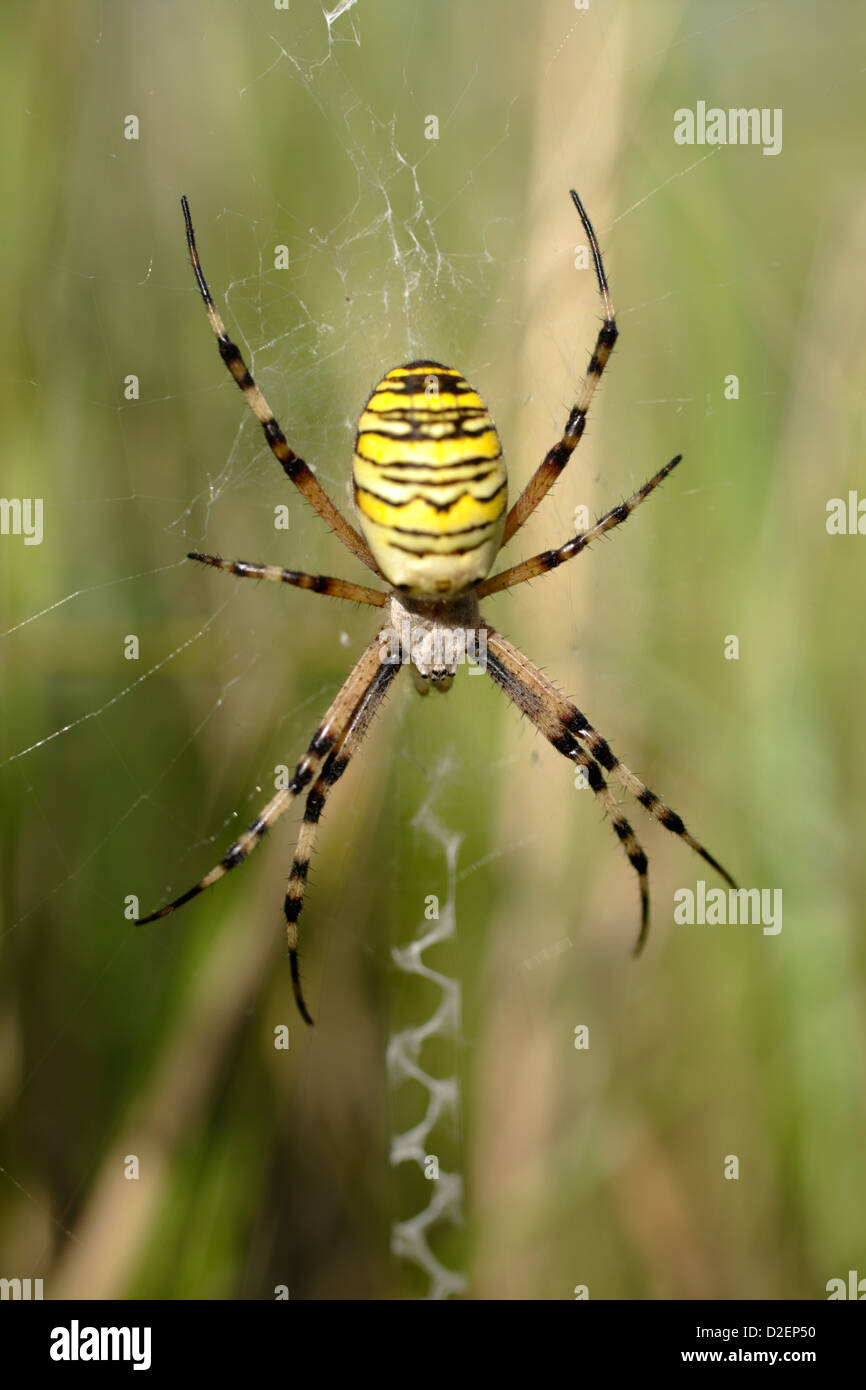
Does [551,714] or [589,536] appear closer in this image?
[589,536]

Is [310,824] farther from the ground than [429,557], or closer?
closer

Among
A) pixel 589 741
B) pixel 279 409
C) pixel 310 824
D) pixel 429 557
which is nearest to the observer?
pixel 429 557

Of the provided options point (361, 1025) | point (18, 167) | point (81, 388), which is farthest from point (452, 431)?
point (361, 1025)

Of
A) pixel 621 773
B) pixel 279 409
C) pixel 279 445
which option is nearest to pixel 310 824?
pixel 621 773

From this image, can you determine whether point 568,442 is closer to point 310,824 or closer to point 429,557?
point 429,557

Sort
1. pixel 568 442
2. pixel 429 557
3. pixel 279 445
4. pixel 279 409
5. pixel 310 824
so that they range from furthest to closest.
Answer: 1. pixel 279 409
2. pixel 310 824
3. pixel 568 442
4. pixel 279 445
5. pixel 429 557

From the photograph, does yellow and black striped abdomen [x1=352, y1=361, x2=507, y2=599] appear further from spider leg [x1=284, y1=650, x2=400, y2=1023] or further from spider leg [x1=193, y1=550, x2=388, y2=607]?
spider leg [x1=284, y1=650, x2=400, y2=1023]

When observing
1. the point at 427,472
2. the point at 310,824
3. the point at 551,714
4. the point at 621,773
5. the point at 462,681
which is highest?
the point at 427,472
